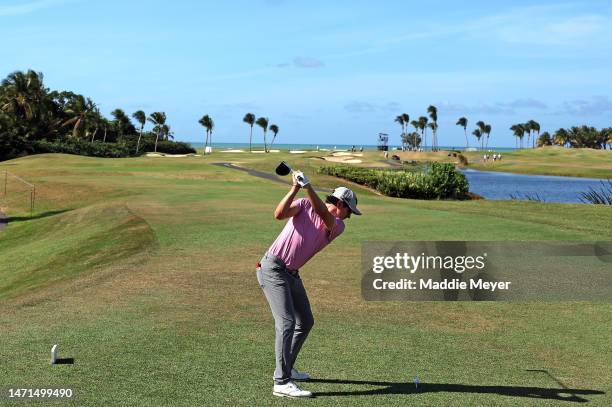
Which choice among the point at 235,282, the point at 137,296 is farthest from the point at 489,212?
the point at 137,296

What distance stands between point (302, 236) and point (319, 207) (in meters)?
0.50

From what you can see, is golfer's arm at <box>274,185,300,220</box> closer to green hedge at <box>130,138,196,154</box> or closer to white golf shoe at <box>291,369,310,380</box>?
white golf shoe at <box>291,369,310,380</box>

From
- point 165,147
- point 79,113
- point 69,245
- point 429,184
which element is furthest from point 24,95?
point 69,245

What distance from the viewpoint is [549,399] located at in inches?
328

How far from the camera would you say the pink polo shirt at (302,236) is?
7719mm

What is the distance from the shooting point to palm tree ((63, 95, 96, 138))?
386ft

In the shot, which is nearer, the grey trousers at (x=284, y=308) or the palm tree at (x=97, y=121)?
the grey trousers at (x=284, y=308)

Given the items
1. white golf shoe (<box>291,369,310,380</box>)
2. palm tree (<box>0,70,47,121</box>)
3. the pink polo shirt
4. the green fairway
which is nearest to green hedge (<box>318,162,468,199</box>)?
the green fairway

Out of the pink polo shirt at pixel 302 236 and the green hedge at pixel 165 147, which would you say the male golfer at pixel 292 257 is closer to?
the pink polo shirt at pixel 302 236

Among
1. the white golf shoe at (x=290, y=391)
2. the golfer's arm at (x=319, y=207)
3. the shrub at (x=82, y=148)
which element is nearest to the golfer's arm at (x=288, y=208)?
the golfer's arm at (x=319, y=207)

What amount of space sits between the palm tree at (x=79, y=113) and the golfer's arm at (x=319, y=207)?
4489 inches

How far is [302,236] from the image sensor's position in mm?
7730

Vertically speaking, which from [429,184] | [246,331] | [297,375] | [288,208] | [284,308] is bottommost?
[246,331]

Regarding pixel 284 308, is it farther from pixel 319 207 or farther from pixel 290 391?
pixel 319 207
